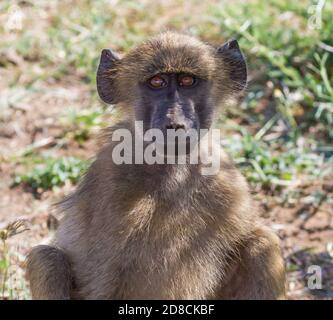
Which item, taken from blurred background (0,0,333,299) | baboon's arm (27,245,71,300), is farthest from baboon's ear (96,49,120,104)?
baboon's arm (27,245,71,300)

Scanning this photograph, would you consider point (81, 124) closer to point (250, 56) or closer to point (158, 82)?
point (250, 56)

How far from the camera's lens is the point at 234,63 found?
208 inches

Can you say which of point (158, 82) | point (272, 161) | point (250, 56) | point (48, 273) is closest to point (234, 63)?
point (158, 82)

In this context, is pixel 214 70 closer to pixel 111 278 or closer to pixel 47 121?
pixel 111 278

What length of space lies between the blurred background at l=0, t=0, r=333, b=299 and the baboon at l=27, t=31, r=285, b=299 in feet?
1.63

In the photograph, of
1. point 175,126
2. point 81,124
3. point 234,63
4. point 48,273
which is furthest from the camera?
point 81,124

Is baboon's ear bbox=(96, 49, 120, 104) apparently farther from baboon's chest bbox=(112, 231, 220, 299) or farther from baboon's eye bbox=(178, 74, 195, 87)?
baboon's chest bbox=(112, 231, 220, 299)

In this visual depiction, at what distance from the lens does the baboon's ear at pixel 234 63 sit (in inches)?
207

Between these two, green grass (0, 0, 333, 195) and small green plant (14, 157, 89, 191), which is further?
green grass (0, 0, 333, 195)

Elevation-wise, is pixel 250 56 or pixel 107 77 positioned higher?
pixel 250 56

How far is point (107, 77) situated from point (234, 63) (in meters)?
0.82

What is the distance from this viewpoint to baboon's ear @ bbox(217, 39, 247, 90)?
207 inches

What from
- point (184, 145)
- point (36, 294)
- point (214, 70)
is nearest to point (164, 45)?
point (214, 70)

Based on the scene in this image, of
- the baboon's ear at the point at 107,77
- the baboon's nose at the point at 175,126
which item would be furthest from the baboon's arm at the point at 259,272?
the baboon's ear at the point at 107,77
